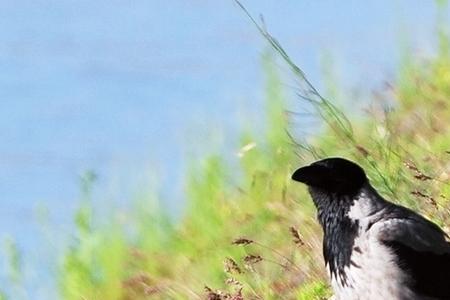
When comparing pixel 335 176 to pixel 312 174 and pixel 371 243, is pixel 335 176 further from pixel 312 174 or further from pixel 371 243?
pixel 371 243

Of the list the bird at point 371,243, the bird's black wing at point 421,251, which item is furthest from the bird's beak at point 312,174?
the bird's black wing at point 421,251

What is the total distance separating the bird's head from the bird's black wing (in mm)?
231

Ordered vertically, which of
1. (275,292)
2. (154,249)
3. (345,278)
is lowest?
(154,249)

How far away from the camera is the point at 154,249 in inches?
359

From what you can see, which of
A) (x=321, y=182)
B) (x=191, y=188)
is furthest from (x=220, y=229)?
(x=321, y=182)

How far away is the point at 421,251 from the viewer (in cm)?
626

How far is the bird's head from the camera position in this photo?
6.47 m

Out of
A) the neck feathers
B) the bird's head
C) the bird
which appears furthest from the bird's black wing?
the bird's head

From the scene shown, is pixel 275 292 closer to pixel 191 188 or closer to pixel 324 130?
pixel 191 188

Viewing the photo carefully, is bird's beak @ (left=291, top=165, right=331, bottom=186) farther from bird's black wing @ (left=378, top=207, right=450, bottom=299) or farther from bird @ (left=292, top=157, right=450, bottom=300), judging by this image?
bird's black wing @ (left=378, top=207, right=450, bottom=299)

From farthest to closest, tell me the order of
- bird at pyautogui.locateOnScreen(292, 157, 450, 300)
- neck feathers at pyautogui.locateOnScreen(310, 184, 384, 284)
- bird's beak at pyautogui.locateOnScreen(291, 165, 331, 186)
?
bird's beak at pyautogui.locateOnScreen(291, 165, 331, 186) → neck feathers at pyautogui.locateOnScreen(310, 184, 384, 284) → bird at pyautogui.locateOnScreen(292, 157, 450, 300)

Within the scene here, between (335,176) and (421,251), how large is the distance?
46 centimetres

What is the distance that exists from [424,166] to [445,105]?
4.73 ft

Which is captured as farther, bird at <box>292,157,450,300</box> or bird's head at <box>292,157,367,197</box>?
bird's head at <box>292,157,367,197</box>
